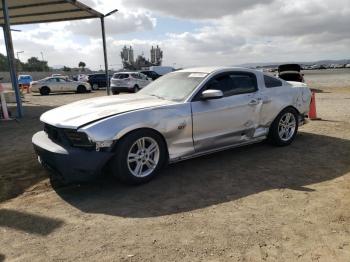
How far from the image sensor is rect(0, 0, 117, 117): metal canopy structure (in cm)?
1188

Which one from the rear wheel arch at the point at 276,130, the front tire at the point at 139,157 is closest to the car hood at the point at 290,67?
the rear wheel arch at the point at 276,130

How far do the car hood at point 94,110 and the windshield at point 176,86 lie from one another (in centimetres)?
22

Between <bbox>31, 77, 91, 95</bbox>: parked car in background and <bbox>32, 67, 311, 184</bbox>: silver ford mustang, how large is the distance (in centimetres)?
2246

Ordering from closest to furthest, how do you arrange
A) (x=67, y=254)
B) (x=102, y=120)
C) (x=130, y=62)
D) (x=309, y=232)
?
(x=67, y=254) < (x=309, y=232) < (x=102, y=120) < (x=130, y=62)

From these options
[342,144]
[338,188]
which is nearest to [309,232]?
[338,188]

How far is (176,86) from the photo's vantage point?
5.87 m

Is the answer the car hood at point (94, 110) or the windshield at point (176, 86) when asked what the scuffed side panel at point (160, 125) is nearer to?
the car hood at point (94, 110)

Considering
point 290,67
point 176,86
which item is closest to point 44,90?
point 290,67

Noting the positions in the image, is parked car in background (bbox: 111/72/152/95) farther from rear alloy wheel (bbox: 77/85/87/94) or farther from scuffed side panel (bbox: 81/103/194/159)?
scuffed side panel (bbox: 81/103/194/159)

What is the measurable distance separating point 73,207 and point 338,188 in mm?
3320

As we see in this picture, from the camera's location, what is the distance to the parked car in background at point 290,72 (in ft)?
60.3

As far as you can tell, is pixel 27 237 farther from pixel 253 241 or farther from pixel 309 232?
pixel 309 232

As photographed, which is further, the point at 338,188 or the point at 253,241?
the point at 338,188

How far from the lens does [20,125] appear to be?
34.4 feet
